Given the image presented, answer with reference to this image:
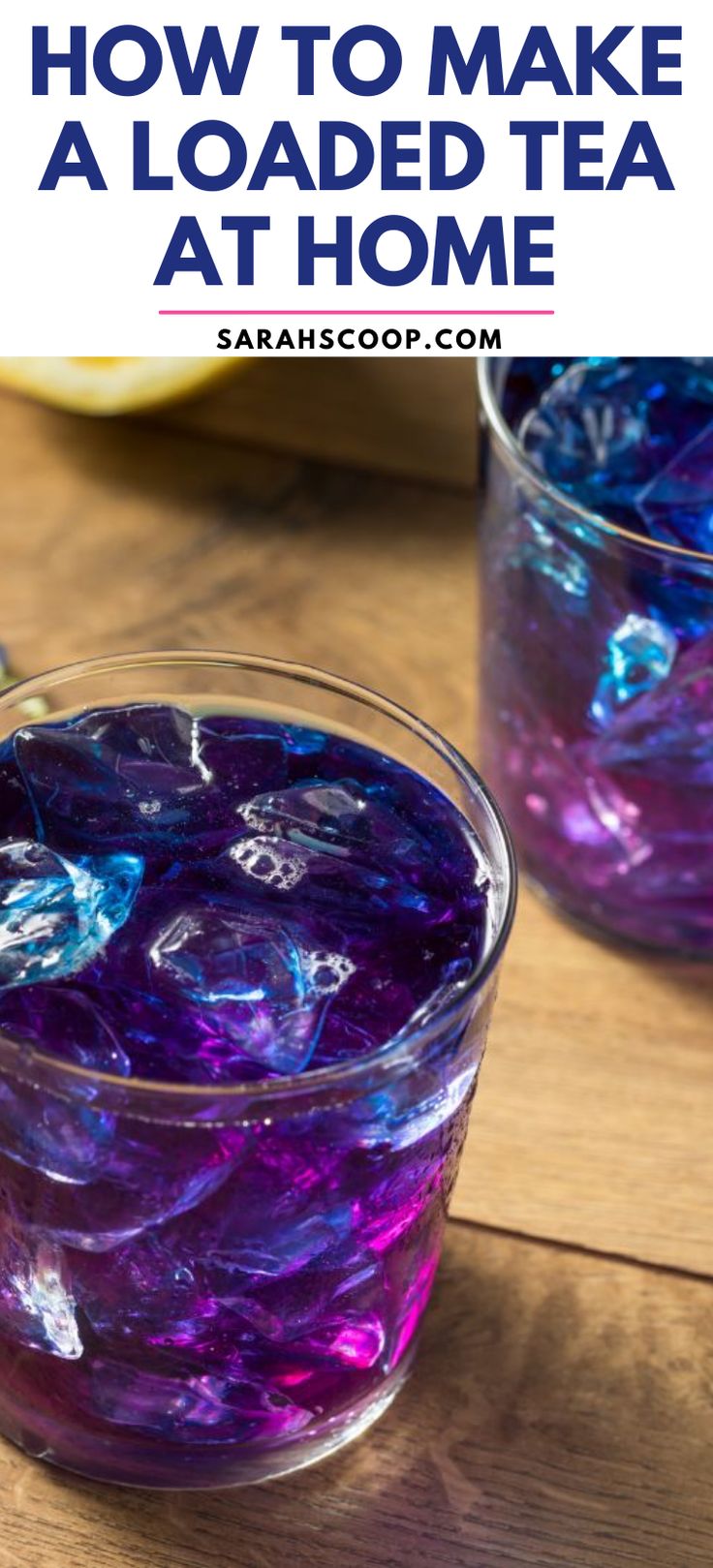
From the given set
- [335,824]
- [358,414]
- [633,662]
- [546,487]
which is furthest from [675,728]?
[358,414]

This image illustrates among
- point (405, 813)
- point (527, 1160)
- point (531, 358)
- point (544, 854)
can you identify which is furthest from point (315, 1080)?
point (531, 358)

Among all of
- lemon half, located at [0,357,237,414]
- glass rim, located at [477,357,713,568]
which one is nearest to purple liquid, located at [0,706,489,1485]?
A: glass rim, located at [477,357,713,568]

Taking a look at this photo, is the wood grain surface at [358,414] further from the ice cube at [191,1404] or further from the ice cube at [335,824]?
the ice cube at [191,1404]

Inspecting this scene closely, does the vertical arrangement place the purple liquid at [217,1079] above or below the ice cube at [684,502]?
below

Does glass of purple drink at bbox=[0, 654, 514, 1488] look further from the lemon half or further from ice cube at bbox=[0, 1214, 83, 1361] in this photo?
the lemon half

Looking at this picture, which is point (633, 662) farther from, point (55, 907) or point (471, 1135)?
point (55, 907)

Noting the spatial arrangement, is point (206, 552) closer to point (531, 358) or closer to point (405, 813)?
point (531, 358)

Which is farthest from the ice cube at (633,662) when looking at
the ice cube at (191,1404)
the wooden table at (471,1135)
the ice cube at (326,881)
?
the ice cube at (191,1404)
